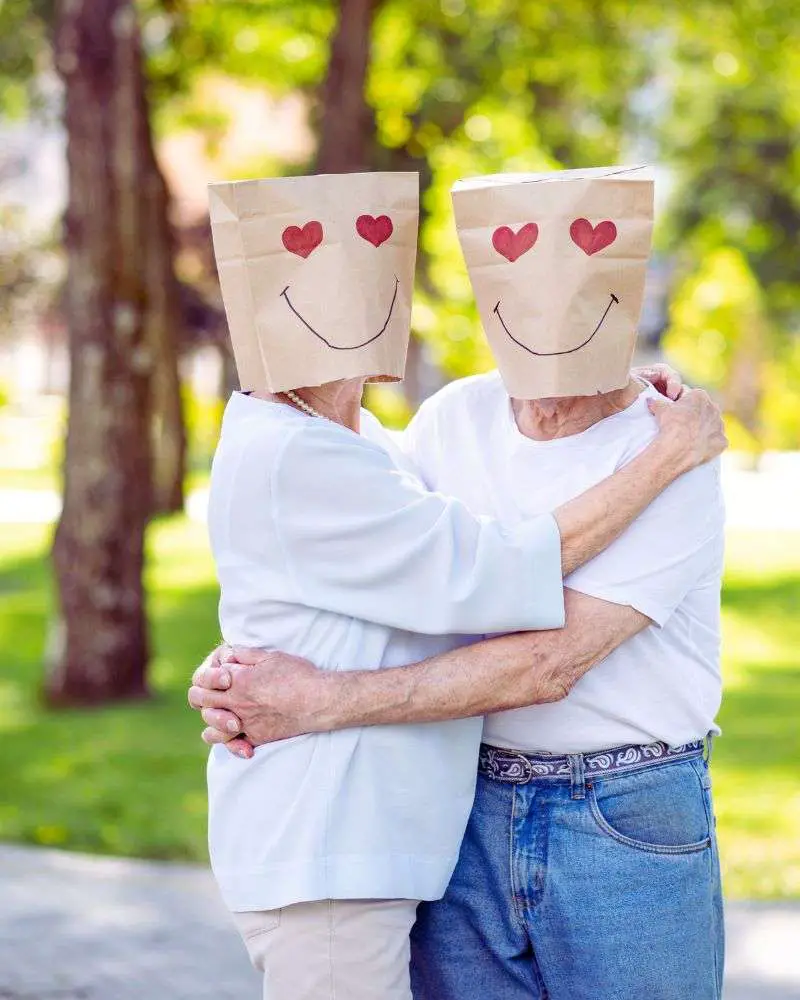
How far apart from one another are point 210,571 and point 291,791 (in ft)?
39.6

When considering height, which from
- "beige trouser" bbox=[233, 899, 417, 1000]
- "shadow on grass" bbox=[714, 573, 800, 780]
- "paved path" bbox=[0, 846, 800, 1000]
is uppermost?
"beige trouser" bbox=[233, 899, 417, 1000]

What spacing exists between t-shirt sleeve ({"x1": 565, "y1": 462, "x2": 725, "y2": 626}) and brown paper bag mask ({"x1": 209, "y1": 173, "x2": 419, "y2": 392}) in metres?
0.44

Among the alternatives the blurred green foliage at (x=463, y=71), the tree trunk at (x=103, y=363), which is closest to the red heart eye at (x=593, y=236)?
the tree trunk at (x=103, y=363)

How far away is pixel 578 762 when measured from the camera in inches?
91.2

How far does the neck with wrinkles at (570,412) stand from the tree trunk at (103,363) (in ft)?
21.5

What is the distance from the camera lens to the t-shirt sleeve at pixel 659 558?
2236mm

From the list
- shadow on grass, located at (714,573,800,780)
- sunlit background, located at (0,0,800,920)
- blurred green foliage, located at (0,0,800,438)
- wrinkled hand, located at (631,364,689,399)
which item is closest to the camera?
wrinkled hand, located at (631,364,689,399)

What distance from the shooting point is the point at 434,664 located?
2252 millimetres

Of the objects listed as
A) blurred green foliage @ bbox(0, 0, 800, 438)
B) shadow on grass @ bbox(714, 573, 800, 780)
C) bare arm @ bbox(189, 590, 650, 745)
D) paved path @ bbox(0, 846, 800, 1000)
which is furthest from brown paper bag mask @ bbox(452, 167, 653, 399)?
blurred green foliage @ bbox(0, 0, 800, 438)

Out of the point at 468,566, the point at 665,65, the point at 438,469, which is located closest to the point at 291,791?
the point at 468,566

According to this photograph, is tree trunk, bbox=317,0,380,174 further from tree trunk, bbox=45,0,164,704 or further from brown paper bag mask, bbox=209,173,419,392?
brown paper bag mask, bbox=209,173,419,392

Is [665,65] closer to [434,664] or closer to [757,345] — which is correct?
[757,345]

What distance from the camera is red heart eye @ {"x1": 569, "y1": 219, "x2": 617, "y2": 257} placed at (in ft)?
7.31

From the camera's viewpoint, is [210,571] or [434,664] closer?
Result: [434,664]
